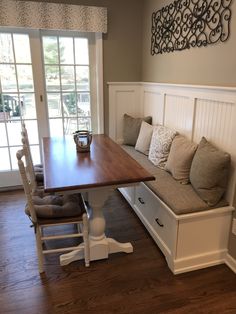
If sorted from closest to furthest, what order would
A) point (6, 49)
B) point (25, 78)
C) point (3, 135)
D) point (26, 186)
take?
point (26, 186)
point (6, 49)
point (25, 78)
point (3, 135)

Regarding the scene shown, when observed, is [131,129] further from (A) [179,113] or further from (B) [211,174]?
(B) [211,174]

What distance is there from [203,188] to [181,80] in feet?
3.97

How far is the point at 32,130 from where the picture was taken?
3.40m

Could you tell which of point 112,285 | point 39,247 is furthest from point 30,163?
point 112,285

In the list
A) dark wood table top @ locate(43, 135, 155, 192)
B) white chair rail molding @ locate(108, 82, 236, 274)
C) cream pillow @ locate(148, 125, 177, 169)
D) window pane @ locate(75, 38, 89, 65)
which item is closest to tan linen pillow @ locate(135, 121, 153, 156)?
cream pillow @ locate(148, 125, 177, 169)

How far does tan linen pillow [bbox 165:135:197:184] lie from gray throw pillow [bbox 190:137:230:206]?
0.52 feet

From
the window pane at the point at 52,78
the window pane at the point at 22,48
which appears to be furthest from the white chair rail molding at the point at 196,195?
the window pane at the point at 22,48

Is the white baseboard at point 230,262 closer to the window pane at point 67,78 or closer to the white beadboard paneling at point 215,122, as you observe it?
the white beadboard paneling at point 215,122

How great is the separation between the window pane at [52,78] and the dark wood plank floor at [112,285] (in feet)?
6.32

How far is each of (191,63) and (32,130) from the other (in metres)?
2.14

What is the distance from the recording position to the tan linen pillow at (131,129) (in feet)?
10.9

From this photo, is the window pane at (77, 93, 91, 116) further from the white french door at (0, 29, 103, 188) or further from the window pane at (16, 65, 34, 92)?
the window pane at (16, 65, 34, 92)

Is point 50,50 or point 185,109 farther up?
point 50,50

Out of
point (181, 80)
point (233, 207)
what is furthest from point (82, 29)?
point (233, 207)
